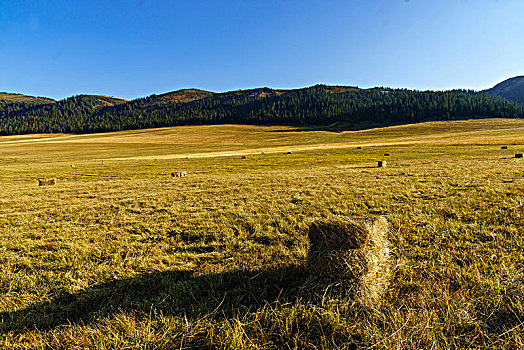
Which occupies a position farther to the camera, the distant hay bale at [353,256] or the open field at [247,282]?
the distant hay bale at [353,256]

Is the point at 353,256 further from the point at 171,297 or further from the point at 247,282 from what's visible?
the point at 171,297

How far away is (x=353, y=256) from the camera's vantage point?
12.2 feet

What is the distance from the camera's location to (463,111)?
508 feet

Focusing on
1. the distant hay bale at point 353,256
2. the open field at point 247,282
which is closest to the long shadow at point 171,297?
the open field at point 247,282

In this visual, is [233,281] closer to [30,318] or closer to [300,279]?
[300,279]

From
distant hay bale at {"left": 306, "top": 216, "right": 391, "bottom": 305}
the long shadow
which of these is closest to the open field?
the long shadow

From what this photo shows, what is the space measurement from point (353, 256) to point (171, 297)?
3.04m

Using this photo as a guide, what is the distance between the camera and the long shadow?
149 inches

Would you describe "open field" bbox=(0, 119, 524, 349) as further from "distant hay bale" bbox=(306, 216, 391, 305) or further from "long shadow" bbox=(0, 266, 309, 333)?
"distant hay bale" bbox=(306, 216, 391, 305)

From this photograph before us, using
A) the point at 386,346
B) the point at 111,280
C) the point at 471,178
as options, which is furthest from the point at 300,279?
the point at 471,178

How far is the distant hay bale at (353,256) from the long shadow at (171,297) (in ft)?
2.27

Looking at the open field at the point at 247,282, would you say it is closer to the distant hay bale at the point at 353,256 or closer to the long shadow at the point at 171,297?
the long shadow at the point at 171,297

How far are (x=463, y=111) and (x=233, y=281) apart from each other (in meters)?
200

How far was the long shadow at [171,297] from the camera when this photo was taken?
3.78m
